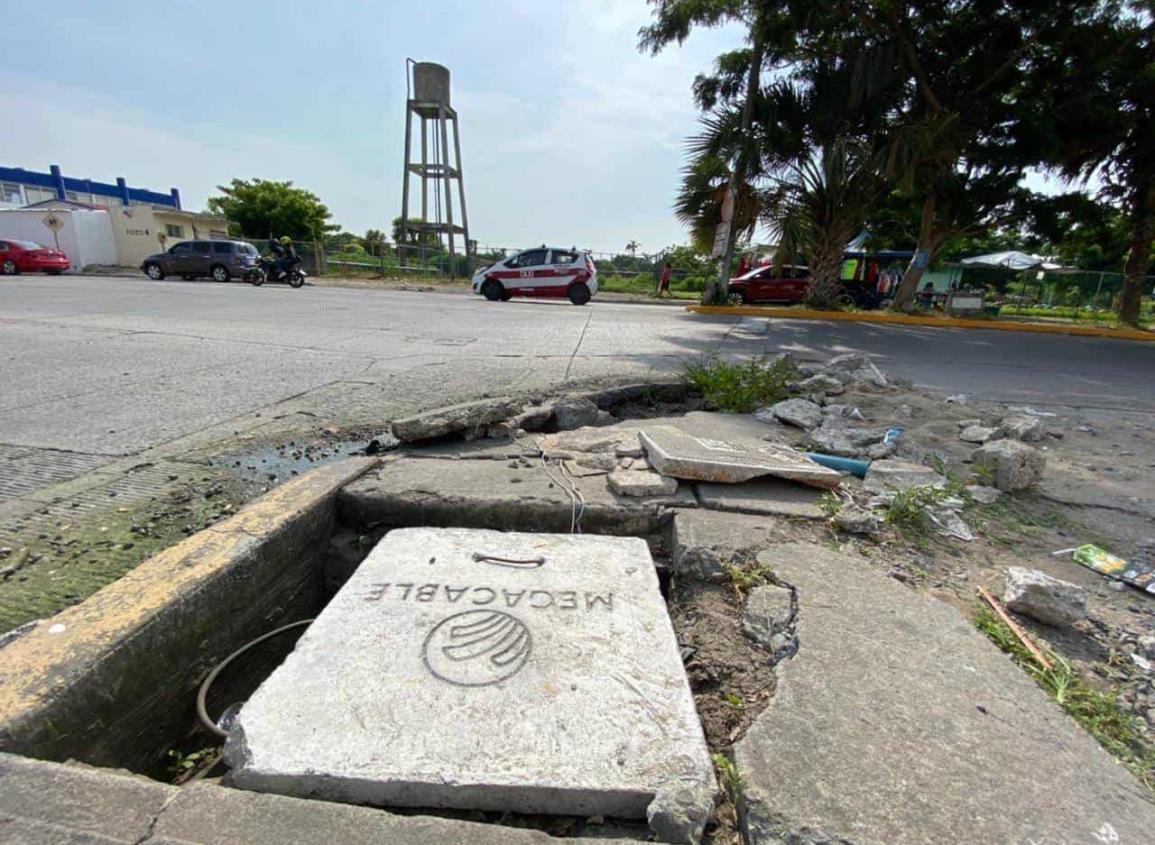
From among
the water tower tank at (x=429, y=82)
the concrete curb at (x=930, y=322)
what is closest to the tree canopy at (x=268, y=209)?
the water tower tank at (x=429, y=82)

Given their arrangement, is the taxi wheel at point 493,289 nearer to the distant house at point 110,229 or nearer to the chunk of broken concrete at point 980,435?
the chunk of broken concrete at point 980,435

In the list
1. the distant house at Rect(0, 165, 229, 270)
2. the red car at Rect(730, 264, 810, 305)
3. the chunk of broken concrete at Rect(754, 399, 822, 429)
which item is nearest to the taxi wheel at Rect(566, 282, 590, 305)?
the red car at Rect(730, 264, 810, 305)

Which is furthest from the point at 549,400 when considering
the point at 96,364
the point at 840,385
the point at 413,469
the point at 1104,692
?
the point at 96,364

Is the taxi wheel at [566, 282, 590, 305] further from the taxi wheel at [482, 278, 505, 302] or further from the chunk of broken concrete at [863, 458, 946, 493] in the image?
the chunk of broken concrete at [863, 458, 946, 493]

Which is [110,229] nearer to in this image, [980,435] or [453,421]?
[453,421]

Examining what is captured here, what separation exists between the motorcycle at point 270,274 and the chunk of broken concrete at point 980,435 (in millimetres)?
18350

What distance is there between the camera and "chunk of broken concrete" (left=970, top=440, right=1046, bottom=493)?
2613 millimetres

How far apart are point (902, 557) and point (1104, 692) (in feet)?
2.12

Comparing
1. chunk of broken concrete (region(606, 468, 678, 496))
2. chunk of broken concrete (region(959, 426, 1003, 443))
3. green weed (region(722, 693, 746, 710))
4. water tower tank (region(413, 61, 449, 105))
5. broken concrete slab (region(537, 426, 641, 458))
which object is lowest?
green weed (region(722, 693, 746, 710))

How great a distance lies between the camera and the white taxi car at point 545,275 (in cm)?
1571

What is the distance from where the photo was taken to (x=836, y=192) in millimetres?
12617

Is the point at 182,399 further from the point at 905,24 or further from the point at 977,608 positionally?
the point at 905,24

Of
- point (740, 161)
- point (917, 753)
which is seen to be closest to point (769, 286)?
point (740, 161)

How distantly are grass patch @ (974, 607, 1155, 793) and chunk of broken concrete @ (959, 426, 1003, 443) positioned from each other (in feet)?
6.86
